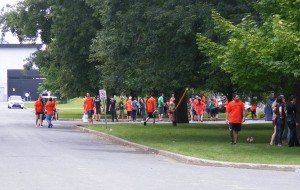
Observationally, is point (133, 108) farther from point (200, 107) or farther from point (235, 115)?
point (235, 115)

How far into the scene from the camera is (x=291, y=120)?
71.7ft

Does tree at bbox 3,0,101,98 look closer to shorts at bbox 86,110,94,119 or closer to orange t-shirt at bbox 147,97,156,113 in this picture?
shorts at bbox 86,110,94,119

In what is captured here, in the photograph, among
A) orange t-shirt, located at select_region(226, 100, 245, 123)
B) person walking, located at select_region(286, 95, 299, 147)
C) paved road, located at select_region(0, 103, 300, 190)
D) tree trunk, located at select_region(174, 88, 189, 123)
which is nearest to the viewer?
paved road, located at select_region(0, 103, 300, 190)

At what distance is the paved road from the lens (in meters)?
12.6

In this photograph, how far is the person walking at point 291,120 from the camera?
21719mm

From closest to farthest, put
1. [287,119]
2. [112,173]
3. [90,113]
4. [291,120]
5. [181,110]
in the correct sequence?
[112,173] < [291,120] < [287,119] < [90,113] < [181,110]

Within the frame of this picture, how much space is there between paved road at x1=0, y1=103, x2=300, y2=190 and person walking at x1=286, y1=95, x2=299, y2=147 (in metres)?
4.68

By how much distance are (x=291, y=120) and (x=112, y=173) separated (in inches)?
357

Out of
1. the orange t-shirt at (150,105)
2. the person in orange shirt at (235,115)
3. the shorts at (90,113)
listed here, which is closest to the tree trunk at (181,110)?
the orange t-shirt at (150,105)

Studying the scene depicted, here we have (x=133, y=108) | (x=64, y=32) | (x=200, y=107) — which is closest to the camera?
(x=64, y=32)

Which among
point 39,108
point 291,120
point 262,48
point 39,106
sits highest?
point 262,48

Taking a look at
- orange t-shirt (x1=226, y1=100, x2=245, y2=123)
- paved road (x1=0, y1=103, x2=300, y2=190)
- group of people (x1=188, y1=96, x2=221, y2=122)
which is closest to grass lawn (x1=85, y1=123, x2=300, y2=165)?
orange t-shirt (x1=226, y1=100, x2=245, y2=123)

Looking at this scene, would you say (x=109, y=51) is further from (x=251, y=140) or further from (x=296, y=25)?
(x=296, y=25)

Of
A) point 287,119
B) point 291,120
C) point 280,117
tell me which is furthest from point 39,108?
point 291,120
